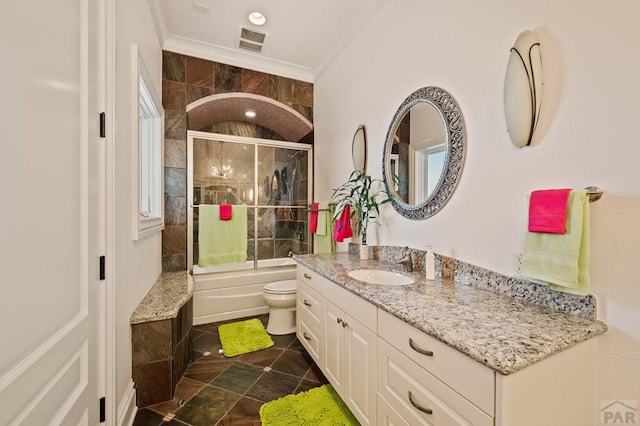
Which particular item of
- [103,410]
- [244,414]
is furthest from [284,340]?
[103,410]

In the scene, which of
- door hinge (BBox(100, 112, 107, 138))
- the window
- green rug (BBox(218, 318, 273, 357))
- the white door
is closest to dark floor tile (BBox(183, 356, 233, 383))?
green rug (BBox(218, 318, 273, 357))

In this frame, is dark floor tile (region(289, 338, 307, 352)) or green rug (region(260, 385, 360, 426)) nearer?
green rug (region(260, 385, 360, 426))

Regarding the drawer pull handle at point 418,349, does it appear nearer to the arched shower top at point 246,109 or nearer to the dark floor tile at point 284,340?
the dark floor tile at point 284,340

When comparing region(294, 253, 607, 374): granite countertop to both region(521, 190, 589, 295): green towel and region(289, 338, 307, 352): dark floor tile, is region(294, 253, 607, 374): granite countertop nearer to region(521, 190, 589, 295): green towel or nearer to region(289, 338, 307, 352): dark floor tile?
region(521, 190, 589, 295): green towel

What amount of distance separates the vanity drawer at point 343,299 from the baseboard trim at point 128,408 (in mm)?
1237

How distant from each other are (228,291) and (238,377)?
1149mm

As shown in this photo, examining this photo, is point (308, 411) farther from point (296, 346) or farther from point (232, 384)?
point (296, 346)

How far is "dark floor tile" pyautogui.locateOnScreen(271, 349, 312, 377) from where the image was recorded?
1.98 metres

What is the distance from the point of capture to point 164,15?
7.57ft

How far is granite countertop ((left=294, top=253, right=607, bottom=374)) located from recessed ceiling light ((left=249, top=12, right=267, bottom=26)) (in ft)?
7.91

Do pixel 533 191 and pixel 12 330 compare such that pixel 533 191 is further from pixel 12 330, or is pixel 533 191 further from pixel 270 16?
pixel 270 16

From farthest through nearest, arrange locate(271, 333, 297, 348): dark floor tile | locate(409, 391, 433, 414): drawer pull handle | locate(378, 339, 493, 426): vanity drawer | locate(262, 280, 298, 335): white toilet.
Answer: locate(262, 280, 298, 335): white toilet → locate(271, 333, 297, 348): dark floor tile → locate(409, 391, 433, 414): drawer pull handle → locate(378, 339, 493, 426): vanity drawer

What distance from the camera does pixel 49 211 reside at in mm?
831

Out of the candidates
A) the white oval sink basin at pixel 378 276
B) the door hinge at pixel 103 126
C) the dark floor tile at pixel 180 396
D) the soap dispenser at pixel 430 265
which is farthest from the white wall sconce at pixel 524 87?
the dark floor tile at pixel 180 396
